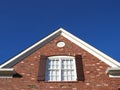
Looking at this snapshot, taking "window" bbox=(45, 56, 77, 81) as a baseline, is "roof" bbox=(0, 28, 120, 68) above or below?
above

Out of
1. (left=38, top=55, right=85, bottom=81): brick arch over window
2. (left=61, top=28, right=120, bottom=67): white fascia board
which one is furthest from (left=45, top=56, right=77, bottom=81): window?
(left=61, top=28, right=120, bottom=67): white fascia board

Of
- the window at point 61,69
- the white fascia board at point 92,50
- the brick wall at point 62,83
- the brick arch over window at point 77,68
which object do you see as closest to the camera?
the brick wall at point 62,83

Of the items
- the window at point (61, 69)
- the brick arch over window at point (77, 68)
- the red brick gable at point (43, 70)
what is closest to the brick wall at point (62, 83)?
the red brick gable at point (43, 70)

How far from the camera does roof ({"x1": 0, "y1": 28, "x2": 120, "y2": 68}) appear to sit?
16.3 m

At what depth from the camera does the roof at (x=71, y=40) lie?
16297mm

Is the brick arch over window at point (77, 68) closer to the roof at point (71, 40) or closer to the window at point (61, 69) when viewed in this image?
the window at point (61, 69)

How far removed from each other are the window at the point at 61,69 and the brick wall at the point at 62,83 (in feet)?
1.40

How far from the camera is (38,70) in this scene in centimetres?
1598

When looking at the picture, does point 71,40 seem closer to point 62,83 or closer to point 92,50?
point 92,50

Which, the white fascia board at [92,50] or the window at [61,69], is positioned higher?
the white fascia board at [92,50]

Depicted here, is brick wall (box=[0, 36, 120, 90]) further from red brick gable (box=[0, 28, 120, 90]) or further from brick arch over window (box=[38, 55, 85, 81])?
brick arch over window (box=[38, 55, 85, 81])

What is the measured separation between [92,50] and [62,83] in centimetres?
330

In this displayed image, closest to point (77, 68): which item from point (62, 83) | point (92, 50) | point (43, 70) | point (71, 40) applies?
point (62, 83)

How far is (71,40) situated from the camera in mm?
17766
